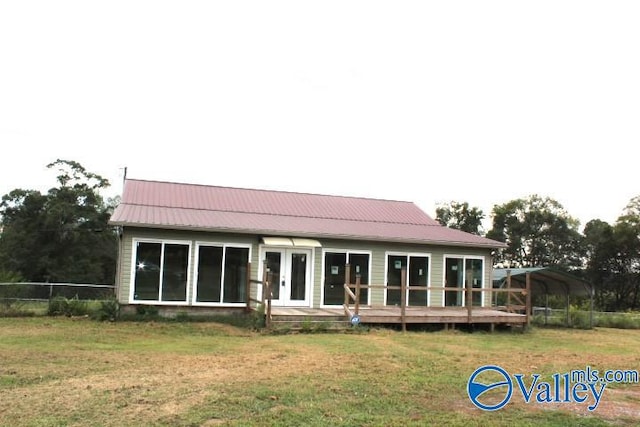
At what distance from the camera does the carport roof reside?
741 inches

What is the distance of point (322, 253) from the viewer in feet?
54.9

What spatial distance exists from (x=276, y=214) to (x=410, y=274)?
16.5 ft

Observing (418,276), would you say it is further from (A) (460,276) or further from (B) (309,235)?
(B) (309,235)

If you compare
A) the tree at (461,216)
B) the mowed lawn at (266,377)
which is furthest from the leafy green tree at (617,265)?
the mowed lawn at (266,377)

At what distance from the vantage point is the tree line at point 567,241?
126 feet

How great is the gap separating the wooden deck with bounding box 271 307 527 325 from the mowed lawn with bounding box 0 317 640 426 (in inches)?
47.4

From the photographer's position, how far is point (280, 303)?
16.3 meters

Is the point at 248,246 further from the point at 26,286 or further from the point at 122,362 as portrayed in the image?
the point at 122,362

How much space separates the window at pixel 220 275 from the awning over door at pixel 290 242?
0.82 meters

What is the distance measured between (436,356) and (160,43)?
9706 mm

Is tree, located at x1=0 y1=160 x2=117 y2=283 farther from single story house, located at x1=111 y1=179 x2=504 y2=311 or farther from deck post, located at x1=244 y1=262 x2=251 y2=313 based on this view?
deck post, located at x1=244 y1=262 x2=251 y2=313

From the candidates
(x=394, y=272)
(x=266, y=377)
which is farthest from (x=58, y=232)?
(x=266, y=377)

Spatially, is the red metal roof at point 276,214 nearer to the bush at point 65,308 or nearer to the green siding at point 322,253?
the green siding at point 322,253

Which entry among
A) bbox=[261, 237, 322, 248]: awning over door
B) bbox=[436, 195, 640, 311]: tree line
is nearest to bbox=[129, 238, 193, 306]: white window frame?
bbox=[261, 237, 322, 248]: awning over door
